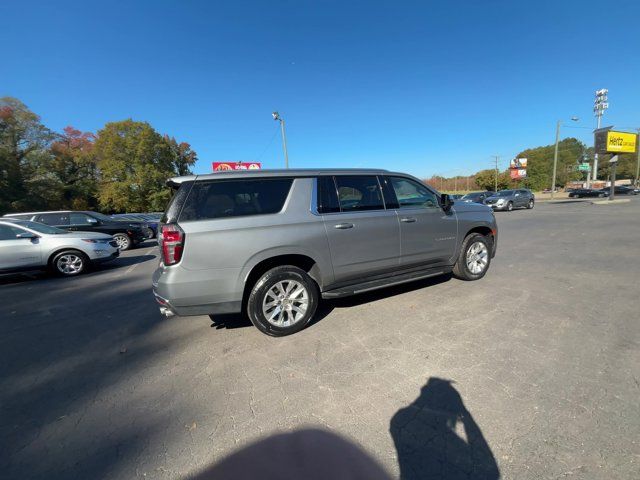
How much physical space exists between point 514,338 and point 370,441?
85.1 inches

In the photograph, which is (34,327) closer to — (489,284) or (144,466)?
(144,466)

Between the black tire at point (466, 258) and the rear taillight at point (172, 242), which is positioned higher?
the rear taillight at point (172, 242)

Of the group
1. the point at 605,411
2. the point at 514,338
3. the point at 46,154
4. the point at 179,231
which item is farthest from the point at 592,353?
the point at 46,154

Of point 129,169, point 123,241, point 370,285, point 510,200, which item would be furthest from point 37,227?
point 129,169

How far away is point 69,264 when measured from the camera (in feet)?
24.1

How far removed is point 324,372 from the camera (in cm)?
277

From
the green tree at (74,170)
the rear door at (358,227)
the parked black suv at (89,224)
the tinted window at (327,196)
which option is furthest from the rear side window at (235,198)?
the green tree at (74,170)

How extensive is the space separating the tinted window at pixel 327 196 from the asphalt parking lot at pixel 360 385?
1.49 m

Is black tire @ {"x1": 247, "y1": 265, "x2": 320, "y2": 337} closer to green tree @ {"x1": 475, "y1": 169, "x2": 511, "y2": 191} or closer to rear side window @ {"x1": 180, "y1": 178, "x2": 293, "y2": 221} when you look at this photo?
rear side window @ {"x1": 180, "y1": 178, "x2": 293, "y2": 221}

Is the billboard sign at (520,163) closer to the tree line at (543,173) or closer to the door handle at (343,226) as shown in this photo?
the tree line at (543,173)

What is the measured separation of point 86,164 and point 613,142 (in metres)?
58.3

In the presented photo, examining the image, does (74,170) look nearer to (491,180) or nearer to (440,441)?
(440,441)

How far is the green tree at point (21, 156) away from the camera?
89.5 feet

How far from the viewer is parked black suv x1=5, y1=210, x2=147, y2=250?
10812mm
